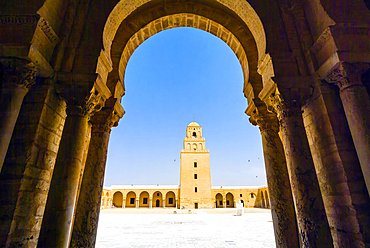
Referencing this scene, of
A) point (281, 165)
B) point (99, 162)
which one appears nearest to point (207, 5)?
point (281, 165)

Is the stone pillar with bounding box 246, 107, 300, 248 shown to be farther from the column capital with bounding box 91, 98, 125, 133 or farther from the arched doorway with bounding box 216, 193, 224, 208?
the arched doorway with bounding box 216, 193, 224, 208

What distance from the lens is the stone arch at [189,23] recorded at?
5.31 metres

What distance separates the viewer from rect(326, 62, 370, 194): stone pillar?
119 inches

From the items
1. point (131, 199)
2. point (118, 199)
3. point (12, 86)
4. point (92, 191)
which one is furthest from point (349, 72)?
point (131, 199)

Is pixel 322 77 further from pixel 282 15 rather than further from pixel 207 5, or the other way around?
pixel 207 5

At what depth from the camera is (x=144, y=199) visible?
156 feet

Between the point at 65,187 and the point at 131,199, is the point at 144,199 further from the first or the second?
the point at 65,187

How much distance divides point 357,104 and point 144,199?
49.7 meters

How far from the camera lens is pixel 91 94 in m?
4.05

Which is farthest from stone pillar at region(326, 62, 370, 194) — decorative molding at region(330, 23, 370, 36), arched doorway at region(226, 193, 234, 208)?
arched doorway at region(226, 193, 234, 208)

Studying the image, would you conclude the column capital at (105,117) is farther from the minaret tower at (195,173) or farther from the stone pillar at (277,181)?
the minaret tower at (195,173)

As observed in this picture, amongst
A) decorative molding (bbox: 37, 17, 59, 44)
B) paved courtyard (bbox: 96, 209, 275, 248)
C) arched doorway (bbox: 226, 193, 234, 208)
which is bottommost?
paved courtyard (bbox: 96, 209, 275, 248)

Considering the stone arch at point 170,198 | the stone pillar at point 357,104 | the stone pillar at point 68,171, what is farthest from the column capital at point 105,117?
the stone arch at point 170,198

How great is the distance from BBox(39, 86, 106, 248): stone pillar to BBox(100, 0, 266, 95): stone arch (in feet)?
4.24
